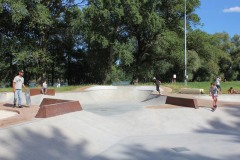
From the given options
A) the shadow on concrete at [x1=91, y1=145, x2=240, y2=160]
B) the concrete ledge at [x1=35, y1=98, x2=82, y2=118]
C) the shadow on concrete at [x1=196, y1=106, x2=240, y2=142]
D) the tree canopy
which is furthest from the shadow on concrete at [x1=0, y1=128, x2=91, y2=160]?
the tree canopy

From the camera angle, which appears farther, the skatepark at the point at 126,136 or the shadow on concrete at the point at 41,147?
the skatepark at the point at 126,136

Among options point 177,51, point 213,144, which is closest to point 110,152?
point 213,144

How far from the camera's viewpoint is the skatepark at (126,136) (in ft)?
28.5

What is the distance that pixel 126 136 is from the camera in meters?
11.9

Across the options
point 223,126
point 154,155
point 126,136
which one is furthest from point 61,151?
point 223,126

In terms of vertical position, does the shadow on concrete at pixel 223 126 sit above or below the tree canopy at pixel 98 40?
below

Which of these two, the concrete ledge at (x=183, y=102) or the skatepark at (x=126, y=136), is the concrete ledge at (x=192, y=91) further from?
the skatepark at (x=126, y=136)

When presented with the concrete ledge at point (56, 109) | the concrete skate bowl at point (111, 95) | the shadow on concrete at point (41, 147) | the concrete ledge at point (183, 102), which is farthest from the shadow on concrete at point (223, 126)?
the concrete skate bowl at point (111, 95)

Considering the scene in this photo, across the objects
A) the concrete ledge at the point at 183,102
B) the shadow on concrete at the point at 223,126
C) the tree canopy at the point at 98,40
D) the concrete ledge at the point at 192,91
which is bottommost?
the shadow on concrete at the point at 223,126

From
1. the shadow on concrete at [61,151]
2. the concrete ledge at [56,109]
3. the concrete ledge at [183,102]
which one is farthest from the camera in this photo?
the concrete ledge at [183,102]

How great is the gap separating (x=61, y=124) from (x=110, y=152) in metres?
2.13

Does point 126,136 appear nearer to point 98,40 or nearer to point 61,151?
point 61,151

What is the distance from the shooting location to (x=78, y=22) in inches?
1492

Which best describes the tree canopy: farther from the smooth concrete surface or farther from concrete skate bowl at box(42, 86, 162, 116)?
the smooth concrete surface
